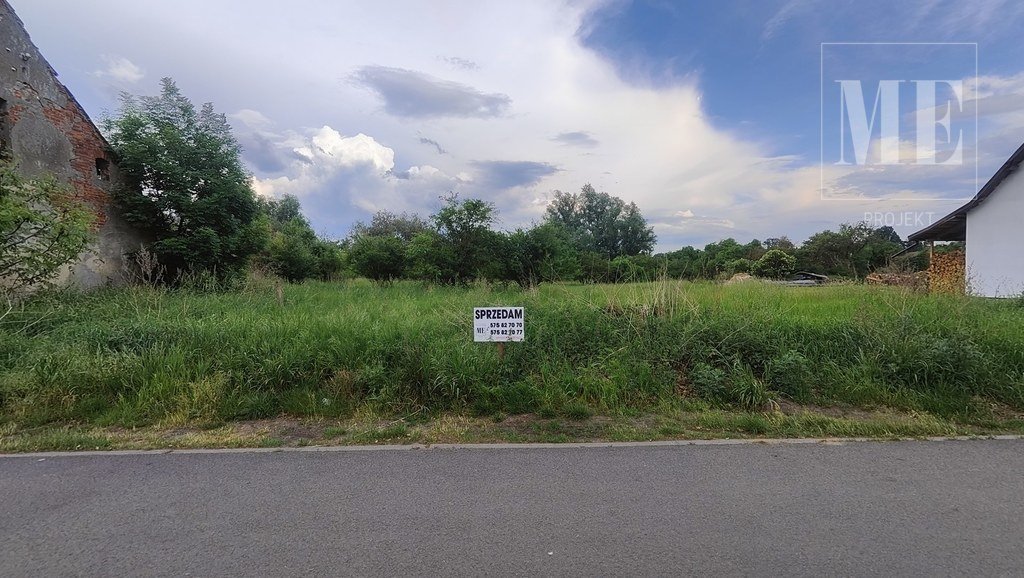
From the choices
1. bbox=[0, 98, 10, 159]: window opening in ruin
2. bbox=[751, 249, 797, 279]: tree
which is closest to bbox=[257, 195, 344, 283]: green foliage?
bbox=[0, 98, 10, 159]: window opening in ruin

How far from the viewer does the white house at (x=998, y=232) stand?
1286cm

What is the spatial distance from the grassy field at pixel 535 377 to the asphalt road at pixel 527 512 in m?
0.48

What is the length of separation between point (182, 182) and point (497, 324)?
36.9 feet

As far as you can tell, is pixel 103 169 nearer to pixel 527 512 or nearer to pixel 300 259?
pixel 300 259

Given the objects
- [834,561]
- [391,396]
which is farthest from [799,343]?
[391,396]

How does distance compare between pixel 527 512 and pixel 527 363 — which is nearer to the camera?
pixel 527 512

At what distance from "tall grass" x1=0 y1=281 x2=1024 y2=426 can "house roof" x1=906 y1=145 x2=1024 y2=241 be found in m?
11.0

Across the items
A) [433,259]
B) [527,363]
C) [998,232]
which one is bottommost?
[527,363]

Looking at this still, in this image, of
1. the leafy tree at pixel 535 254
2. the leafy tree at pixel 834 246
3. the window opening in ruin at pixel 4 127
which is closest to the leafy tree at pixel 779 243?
the leafy tree at pixel 834 246

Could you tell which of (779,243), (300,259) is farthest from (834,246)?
(300,259)

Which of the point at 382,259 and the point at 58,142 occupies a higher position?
the point at 58,142

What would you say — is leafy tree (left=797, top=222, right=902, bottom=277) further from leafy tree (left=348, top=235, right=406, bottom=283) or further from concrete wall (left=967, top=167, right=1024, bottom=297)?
leafy tree (left=348, top=235, right=406, bottom=283)

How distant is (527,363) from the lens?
5.03 metres

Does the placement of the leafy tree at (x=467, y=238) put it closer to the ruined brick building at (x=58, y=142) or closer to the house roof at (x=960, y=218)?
the ruined brick building at (x=58, y=142)
